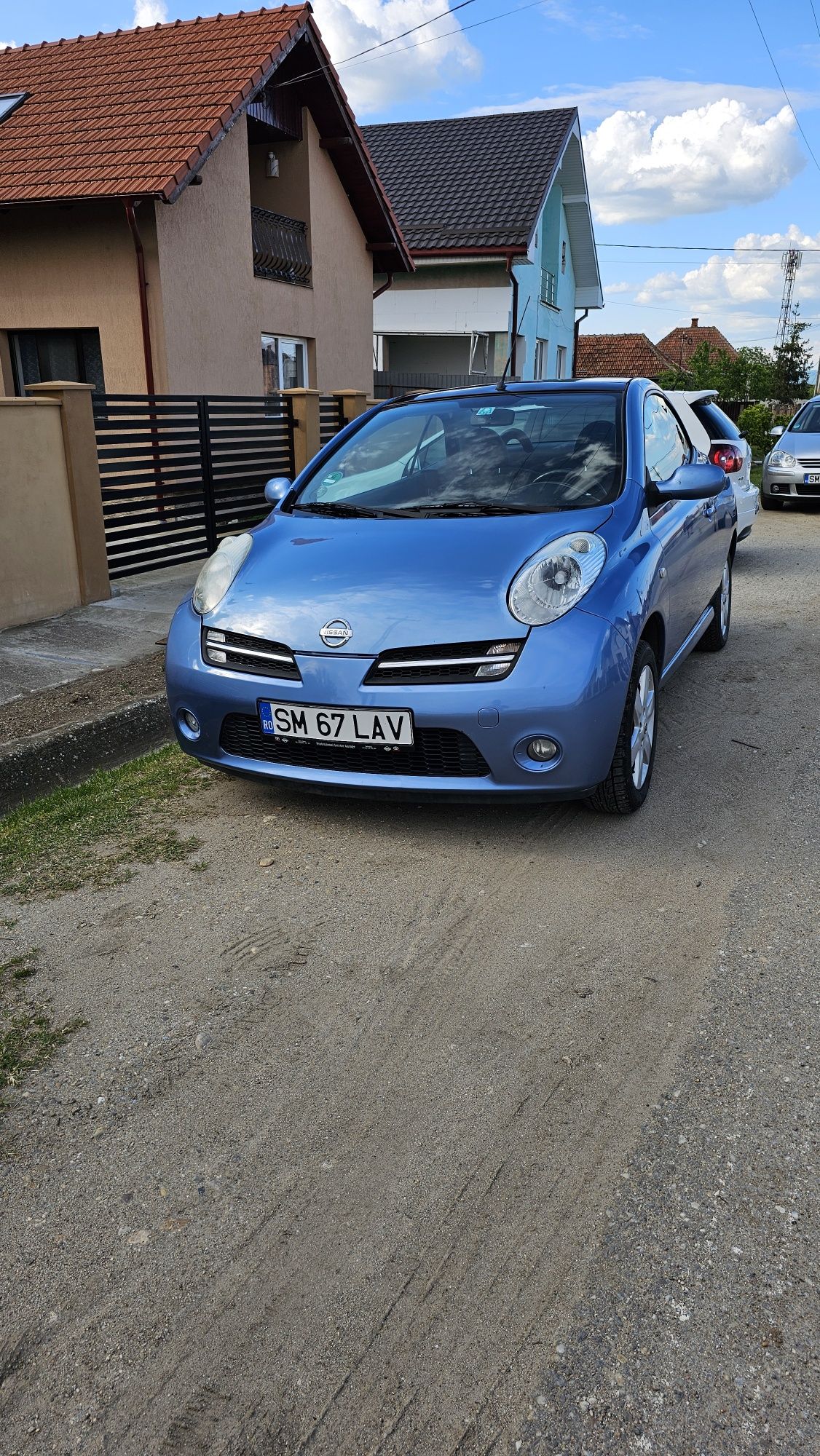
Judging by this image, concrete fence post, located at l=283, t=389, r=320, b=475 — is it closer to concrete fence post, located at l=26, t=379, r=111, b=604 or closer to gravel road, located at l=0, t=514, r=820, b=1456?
concrete fence post, located at l=26, t=379, r=111, b=604

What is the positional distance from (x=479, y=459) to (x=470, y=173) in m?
24.1

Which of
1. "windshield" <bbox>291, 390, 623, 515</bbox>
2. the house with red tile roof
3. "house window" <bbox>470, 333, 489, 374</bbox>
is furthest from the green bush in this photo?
"windshield" <bbox>291, 390, 623, 515</bbox>

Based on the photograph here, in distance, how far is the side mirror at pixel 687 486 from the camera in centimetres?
438

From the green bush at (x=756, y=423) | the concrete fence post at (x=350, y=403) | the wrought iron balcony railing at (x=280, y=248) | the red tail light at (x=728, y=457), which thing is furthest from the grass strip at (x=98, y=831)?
the green bush at (x=756, y=423)

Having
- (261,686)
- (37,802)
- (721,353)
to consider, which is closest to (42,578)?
(37,802)

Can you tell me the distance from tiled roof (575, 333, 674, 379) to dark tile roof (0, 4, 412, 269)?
27167 millimetres

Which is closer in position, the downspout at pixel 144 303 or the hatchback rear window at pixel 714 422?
the hatchback rear window at pixel 714 422

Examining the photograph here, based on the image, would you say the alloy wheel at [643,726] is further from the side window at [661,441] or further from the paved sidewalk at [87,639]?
the paved sidewalk at [87,639]

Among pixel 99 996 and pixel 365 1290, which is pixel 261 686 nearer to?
pixel 99 996

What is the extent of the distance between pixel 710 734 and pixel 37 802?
3069 millimetres

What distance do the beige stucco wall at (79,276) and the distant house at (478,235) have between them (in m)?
11.2

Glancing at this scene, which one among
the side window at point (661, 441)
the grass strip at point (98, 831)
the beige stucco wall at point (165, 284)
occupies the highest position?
the beige stucco wall at point (165, 284)

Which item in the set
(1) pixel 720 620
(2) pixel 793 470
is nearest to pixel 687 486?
(1) pixel 720 620

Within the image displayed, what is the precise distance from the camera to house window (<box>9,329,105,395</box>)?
13.1 metres
